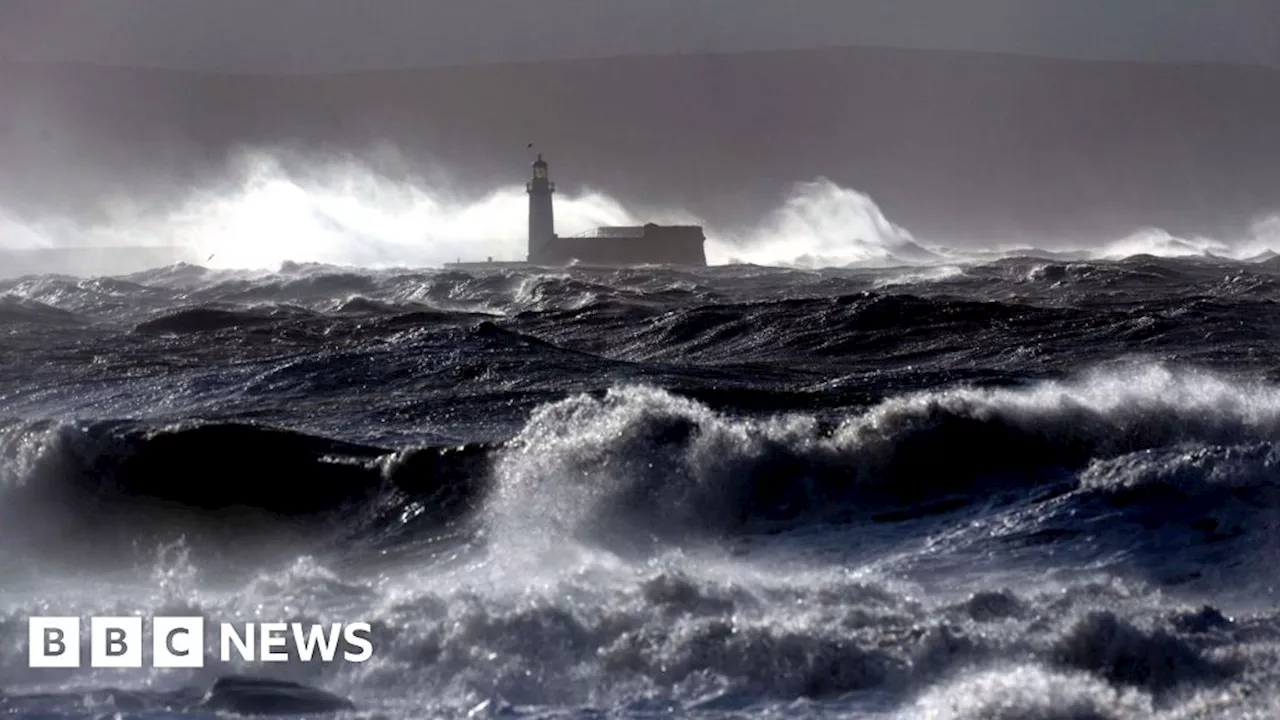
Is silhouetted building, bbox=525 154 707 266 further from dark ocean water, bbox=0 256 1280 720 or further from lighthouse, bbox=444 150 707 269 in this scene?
dark ocean water, bbox=0 256 1280 720

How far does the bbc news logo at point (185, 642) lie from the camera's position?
6633mm

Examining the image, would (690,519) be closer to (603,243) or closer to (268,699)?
(268,699)

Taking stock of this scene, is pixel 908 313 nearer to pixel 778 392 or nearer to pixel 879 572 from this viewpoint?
pixel 778 392

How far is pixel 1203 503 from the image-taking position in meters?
8.20

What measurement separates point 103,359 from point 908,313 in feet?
28.1

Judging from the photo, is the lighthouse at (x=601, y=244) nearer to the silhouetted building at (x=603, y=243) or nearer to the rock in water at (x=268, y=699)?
the silhouetted building at (x=603, y=243)

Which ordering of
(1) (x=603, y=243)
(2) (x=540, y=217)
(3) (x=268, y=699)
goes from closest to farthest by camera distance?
(3) (x=268, y=699) < (1) (x=603, y=243) < (2) (x=540, y=217)

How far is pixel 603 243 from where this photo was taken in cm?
4806

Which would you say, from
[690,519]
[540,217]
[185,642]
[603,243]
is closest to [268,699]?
[185,642]

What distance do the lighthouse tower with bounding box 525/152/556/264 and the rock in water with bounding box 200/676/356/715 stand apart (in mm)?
41205

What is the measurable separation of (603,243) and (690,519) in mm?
39502

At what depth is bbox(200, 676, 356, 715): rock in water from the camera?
19.8 feet

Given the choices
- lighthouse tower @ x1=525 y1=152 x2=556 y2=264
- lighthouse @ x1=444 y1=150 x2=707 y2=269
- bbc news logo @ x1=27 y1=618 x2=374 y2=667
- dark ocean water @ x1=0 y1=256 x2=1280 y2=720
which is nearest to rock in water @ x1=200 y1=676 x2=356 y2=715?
dark ocean water @ x1=0 y1=256 x2=1280 y2=720

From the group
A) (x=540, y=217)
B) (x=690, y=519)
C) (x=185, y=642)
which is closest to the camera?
(x=185, y=642)
